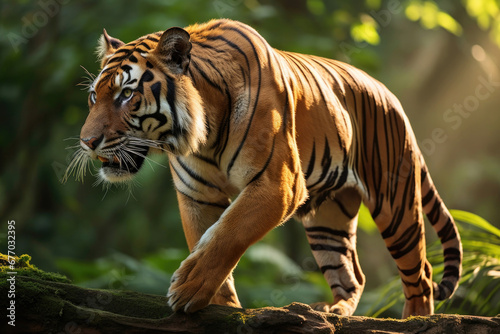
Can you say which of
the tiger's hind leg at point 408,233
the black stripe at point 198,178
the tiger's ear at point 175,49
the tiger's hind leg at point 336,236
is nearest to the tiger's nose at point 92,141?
the tiger's ear at point 175,49

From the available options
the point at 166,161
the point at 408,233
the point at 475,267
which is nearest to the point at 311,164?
the point at 408,233

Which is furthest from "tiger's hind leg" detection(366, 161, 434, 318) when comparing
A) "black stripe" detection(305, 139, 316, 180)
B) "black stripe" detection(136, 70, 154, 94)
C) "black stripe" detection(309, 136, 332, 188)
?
"black stripe" detection(136, 70, 154, 94)

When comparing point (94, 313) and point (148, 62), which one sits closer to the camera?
point (94, 313)

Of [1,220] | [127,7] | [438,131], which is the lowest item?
[1,220]

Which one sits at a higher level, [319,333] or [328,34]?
[328,34]

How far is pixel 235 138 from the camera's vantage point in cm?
307

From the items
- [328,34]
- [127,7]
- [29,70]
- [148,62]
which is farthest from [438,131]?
[148,62]

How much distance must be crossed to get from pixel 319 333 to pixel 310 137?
1.30 m

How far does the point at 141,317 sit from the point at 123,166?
2.67 ft

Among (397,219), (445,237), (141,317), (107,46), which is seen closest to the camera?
(141,317)

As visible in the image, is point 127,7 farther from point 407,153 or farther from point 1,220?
point 407,153

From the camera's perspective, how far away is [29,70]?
6703 mm

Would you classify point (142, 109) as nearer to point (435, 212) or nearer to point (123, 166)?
point (123, 166)

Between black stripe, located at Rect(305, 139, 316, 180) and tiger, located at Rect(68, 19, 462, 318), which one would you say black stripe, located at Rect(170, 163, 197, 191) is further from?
black stripe, located at Rect(305, 139, 316, 180)
